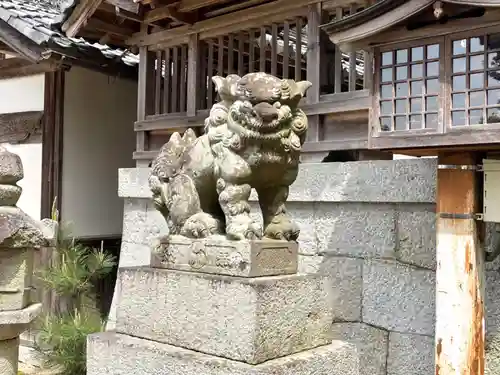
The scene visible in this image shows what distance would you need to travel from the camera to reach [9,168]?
4641 mm

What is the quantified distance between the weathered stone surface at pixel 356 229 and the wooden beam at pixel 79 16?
382cm

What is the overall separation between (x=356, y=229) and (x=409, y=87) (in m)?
1.80

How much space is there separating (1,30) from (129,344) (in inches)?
246

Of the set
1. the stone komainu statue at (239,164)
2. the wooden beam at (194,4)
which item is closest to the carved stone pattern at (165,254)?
the stone komainu statue at (239,164)

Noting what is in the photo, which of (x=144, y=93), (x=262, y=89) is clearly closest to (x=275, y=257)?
(x=262, y=89)

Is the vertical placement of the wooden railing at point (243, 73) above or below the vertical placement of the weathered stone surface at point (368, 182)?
above

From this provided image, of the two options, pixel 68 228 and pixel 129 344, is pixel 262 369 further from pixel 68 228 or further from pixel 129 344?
pixel 68 228

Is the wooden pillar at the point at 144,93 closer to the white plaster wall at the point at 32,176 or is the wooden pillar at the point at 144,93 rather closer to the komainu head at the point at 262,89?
the white plaster wall at the point at 32,176

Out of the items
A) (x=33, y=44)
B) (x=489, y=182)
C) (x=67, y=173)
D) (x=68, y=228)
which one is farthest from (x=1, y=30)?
(x=489, y=182)

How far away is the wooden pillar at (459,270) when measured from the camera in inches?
157

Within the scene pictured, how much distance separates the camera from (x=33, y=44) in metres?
7.86

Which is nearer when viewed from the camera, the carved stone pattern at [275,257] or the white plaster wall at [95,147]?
the carved stone pattern at [275,257]

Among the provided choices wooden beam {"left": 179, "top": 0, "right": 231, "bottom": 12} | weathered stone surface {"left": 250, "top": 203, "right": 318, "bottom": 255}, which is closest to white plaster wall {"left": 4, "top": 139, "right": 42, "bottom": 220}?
wooden beam {"left": 179, "top": 0, "right": 231, "bottom": 12}

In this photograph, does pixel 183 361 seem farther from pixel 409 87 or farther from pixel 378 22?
pixel 378 22
